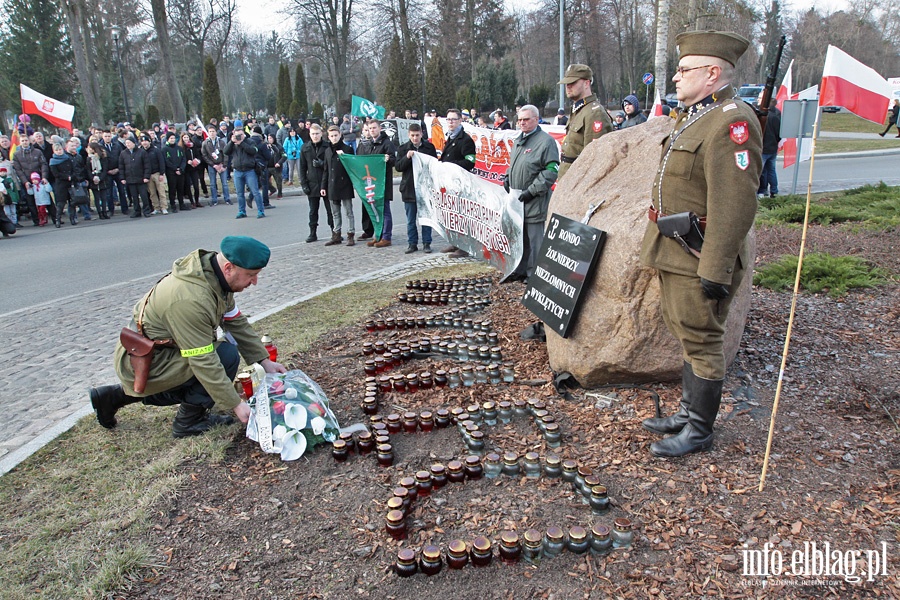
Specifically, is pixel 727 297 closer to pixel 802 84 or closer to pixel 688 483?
pixel 688 483

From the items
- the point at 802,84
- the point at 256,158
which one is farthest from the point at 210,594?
the point at 802,84

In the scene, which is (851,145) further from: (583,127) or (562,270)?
(562,270)

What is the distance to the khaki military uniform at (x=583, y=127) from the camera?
23.0ft

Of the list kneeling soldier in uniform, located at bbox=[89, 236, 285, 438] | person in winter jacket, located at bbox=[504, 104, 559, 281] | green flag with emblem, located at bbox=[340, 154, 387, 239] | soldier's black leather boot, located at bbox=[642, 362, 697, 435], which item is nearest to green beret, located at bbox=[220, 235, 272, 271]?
kneeling soldier in uniform, located at bbox=[89, 236, 285, 438]

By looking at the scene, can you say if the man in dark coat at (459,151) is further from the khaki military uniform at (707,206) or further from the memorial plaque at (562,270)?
the khaki military uniform at (707,206)

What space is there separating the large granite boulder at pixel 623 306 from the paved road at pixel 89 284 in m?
3.81

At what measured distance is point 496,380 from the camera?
5094 mm

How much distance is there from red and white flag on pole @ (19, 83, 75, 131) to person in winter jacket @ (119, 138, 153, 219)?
310 cm

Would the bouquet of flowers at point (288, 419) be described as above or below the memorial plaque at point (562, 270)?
below

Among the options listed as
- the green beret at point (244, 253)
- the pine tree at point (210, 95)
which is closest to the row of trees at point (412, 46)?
the pine tree at point (210, 95)

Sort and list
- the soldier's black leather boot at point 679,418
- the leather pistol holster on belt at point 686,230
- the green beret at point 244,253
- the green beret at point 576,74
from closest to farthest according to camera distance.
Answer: the leather pistol holster on belt at point 686,230, the soldier's black leather boot at point 679,418, the green beret at point 244,253, the green beret at point 576,74

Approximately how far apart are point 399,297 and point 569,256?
10.8 feet

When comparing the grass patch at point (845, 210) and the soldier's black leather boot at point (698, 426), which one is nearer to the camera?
the soldier's black leather boot at point (698, 426)

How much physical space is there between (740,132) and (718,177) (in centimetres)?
24
